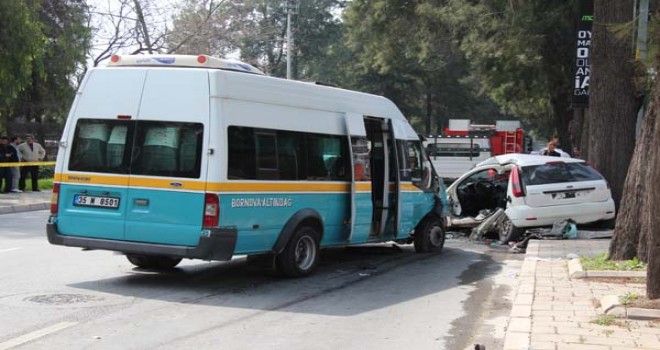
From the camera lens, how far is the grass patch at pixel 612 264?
889 centimetres

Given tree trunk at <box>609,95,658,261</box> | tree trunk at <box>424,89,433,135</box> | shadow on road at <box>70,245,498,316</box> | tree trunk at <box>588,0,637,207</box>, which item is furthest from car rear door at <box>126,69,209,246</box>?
tree trunk at <box>424,89,433,135</box>

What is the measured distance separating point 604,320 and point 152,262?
5.75 m

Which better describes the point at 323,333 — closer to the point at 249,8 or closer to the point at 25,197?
the point at 25,197

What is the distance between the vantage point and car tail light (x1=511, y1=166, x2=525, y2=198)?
13.1m

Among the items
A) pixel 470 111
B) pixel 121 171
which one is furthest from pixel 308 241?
pixel 470 111

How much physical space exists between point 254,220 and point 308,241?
121 cm

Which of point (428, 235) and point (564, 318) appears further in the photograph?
point (428, 235)

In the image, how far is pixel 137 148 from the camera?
332 inches

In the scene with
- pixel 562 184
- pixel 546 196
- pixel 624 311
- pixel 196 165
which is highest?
pixel 196 165

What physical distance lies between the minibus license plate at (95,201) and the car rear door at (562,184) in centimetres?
754

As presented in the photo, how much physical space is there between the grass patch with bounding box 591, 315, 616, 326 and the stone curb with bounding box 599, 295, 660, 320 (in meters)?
0.10

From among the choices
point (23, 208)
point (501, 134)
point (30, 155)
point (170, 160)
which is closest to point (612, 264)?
point (170, 160)

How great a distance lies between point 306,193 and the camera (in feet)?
30.8

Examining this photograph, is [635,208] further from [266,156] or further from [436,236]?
[266,156]
